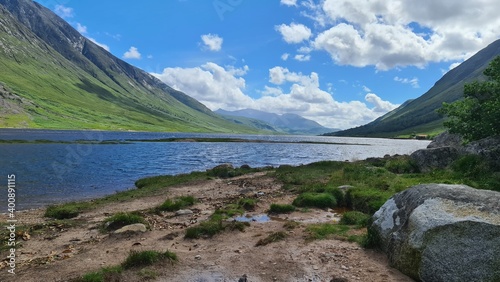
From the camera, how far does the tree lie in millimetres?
23830

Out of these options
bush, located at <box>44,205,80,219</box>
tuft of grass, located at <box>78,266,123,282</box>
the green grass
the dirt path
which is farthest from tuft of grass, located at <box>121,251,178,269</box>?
bush, located at <box>44,205,80,219</box>

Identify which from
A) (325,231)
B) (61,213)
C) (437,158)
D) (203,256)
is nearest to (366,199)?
(325,231)

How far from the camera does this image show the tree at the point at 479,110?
938 inches

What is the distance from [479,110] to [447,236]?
21.6 m

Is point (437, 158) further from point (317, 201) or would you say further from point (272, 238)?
point (272, 238)

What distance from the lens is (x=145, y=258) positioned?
1255cm

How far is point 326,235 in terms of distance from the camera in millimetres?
16297

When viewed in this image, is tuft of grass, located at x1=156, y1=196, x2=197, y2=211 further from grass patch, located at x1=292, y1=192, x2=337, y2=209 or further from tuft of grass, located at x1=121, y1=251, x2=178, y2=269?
tuft of grass, located at x1=121, y1=251, x2=178, y2=269

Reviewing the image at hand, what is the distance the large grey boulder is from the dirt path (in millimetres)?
1155

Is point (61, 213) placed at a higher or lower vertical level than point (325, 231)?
lower

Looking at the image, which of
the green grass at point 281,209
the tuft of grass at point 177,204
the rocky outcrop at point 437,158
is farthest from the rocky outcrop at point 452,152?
the tuft of grass at point 177,204

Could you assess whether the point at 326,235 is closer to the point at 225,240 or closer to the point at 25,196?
the point at 225,240

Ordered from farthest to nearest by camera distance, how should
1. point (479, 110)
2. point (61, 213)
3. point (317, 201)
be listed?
point (479, 110) < point (317, 201) < point (61, 213)

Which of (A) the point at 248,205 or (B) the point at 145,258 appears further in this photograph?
(A) the point at 248,205
